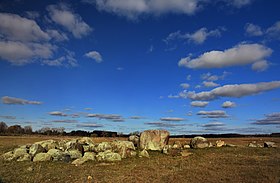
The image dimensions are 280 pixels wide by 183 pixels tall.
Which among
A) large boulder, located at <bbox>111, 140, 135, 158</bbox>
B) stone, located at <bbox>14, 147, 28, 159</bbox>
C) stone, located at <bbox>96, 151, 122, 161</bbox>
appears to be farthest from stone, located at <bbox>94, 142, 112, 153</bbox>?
stone, located at <bbox>14, 147, 28, 159</bbox>

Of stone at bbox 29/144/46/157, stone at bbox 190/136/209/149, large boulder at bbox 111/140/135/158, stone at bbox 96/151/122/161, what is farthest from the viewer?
stone at bbox 190/136/209/149

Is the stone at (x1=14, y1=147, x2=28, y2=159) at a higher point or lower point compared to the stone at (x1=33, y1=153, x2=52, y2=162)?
higher

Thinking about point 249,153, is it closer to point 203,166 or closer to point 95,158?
point 203,166

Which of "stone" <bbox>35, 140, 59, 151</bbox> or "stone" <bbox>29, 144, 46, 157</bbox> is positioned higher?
"stone" <bbox>35, 140, 59, 151</bbox>

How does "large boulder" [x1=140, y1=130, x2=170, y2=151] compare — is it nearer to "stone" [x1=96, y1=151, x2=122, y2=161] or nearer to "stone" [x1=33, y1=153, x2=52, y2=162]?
"stone" [x1=96, y1=151, x2=122, y2=161]

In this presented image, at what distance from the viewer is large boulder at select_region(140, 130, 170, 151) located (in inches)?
1483

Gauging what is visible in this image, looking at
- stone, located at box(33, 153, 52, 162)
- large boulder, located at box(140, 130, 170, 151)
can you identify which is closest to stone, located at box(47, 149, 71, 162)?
stone, located at box(33, 153, 52, 162)

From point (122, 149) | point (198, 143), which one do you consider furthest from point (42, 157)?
point (198, 143)

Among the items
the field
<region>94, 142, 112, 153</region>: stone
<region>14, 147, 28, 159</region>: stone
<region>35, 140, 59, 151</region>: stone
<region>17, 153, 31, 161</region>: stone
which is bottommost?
the field

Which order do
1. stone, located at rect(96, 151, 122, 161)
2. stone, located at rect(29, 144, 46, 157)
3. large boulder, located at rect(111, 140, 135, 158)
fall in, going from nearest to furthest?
stone, located at rect(96, 151, 122, 161) < stone, located at rect(29, 144, 46, 157) < large boulder, located at rect(111, 140, 135, 158)

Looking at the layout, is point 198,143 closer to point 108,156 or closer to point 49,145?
point 108,156

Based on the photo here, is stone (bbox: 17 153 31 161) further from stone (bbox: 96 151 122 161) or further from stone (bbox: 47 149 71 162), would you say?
stone (bbox: 96 151 122 161)

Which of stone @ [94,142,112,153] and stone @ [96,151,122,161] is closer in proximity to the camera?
stone @ [96,151,122,161]

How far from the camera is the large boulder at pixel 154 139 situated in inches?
1483
